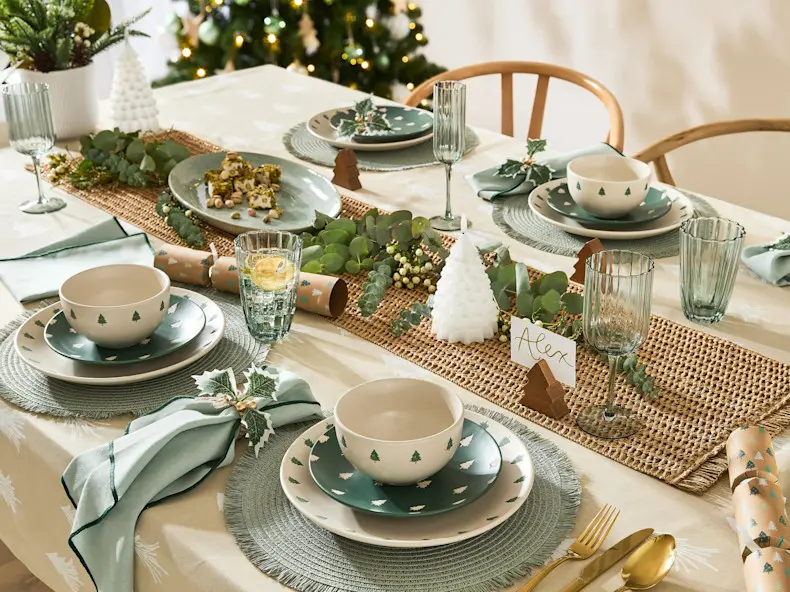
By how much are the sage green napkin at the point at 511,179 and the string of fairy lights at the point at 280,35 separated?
2.03 m

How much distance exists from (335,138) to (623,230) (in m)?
0.72

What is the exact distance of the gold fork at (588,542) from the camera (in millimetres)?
827

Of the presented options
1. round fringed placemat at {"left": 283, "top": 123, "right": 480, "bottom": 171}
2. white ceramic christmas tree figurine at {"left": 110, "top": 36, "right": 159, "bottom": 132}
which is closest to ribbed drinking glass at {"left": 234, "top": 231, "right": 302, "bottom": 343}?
round fringed placemat at {"left": 283, "top": 123, "right": 480, "bottom": 171}

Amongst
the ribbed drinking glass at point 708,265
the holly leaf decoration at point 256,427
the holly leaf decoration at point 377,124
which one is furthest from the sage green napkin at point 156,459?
the holly leaf decoration at point 377,124

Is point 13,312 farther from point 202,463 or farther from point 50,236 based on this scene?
point 202,463

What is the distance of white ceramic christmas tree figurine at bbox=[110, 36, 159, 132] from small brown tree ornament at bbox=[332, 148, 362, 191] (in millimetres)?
545

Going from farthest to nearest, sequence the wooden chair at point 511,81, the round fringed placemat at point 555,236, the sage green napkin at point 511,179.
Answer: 1. the wooden chair at point 511,81
2. the sage green napkin at point 511,179
3. the round fringed placemat at point 555,236

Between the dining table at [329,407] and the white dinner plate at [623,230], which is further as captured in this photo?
the white dinner plate at [623,230]

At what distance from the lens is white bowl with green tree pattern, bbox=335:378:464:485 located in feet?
2.91

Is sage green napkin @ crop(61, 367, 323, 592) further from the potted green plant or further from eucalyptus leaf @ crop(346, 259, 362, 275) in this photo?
the potted green plant

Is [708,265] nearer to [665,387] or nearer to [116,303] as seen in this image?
[665,387]

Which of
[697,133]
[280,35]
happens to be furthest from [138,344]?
[280,35]

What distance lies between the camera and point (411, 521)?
881 millimetres

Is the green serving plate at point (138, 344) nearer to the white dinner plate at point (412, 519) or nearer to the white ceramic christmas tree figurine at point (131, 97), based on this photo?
the white dinner plate at point (412, 519)
